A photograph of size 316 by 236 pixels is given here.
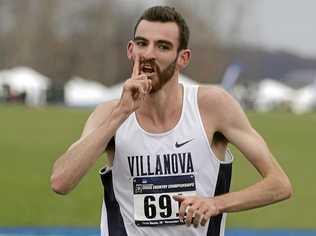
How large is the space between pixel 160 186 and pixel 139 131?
0.31 metres

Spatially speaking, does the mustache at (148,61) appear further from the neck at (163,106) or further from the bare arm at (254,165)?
the bare arm at (254,165)

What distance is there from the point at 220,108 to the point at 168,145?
34 centimetres

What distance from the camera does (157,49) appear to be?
223 inches

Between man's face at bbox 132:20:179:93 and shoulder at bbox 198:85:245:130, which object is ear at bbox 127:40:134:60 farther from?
shoulder at bbox 198:85:245:130

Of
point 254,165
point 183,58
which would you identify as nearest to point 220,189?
point 254,165

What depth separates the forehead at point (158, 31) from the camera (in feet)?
18.6

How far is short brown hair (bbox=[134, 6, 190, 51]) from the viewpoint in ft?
18.9

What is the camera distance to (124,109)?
556 cm

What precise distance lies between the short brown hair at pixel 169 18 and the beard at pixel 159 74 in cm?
14

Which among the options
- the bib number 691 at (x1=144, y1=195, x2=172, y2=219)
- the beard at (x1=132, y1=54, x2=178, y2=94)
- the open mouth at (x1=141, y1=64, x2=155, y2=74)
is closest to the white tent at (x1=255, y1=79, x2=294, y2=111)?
the bib number 691 at (x1=144, y1=195, x2=172, y2=219)

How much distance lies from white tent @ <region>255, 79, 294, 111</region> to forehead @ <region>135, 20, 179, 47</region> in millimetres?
74846

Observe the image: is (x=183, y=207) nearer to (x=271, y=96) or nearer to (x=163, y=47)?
(x=163, y=47)

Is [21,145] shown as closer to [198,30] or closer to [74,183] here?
[74,183]

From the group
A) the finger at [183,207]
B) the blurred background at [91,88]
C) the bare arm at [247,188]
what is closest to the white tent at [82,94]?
the blurred background at [91,88]
